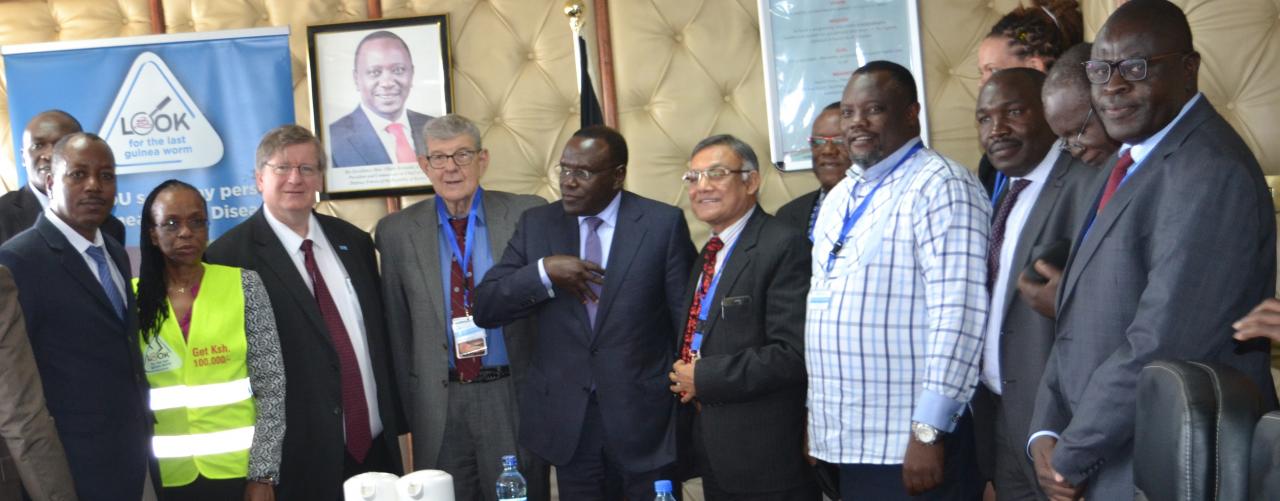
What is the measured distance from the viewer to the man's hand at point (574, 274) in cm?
333

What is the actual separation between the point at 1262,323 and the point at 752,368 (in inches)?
56.7

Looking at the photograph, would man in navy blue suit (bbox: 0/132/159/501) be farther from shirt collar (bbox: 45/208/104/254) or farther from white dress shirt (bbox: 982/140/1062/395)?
white dress shirt (bbox: 982/140/1062/395)

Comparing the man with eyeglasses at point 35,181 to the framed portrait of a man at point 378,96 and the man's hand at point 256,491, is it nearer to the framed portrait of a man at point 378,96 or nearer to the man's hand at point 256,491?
the framed portrait of a man at point 378,96

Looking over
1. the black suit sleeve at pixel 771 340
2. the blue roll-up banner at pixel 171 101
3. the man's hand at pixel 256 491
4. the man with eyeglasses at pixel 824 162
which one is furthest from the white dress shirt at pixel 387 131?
the black suit sleeve at pixel 771 340

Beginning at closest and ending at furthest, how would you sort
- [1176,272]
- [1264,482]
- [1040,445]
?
[1264,482] → [1176,272] → [1040,445]

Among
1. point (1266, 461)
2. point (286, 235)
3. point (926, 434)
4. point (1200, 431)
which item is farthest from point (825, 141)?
point (1266, 461)

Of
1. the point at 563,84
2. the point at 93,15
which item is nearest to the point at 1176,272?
the point at 563,84

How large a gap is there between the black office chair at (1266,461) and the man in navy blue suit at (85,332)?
2682 mm

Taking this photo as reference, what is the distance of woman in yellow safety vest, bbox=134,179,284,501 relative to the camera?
314 cm

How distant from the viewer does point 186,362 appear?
3.16 meters

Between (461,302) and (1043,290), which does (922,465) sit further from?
(461,302)

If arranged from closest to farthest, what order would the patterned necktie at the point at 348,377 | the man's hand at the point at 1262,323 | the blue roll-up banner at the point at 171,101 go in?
the man's hand at the point at 1262,323 → the patterned necktie at the point at 348,377 → the blue roll-up banner at the point at 171,101

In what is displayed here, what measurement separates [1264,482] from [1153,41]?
1.01 m

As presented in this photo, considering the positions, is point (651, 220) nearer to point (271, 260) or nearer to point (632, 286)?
point (632, 286)
